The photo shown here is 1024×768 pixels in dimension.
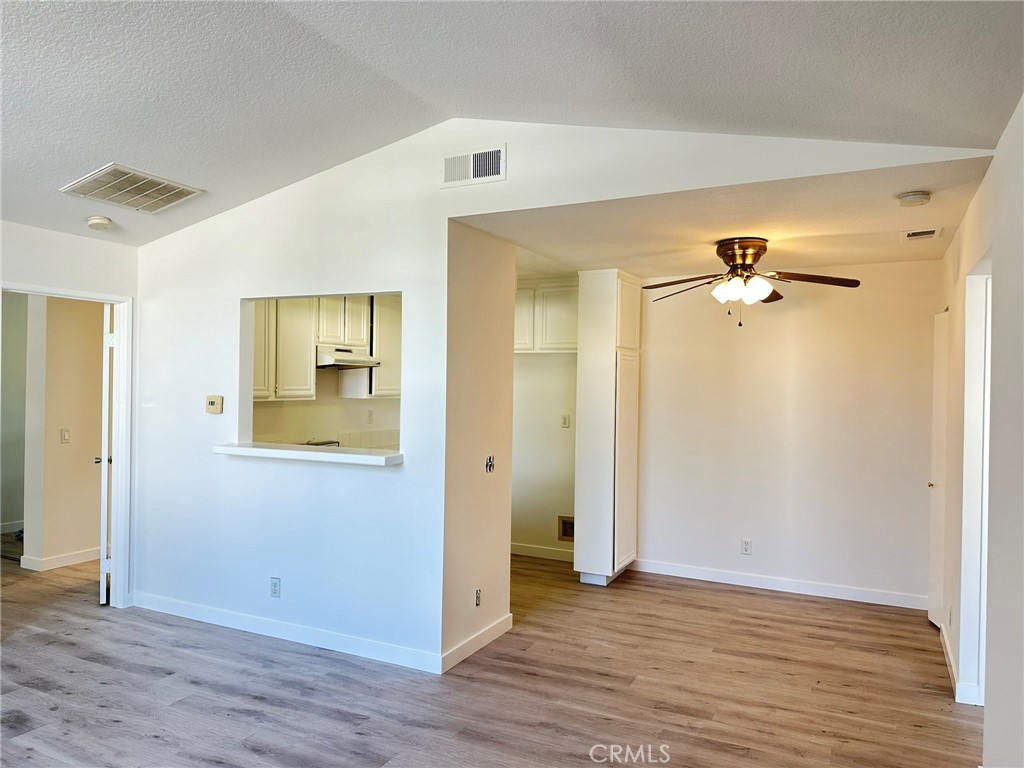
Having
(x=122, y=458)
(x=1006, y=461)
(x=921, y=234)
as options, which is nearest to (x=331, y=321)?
(x=122, y=458)

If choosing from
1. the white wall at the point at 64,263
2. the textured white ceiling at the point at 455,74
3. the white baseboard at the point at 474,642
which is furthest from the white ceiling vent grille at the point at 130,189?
the white baseboard at the point at 474,642

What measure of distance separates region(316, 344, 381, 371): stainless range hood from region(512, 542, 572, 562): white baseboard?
81.9 inches

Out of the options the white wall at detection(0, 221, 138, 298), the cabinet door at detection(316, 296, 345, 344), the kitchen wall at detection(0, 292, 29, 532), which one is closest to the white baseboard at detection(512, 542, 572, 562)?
the cabinet door at detection(316, 296, 345, 344)

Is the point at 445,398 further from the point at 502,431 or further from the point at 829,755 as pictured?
the point at 829,755

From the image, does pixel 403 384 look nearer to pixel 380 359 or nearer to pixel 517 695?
pixel 517 695

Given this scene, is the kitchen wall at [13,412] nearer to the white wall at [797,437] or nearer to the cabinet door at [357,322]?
the cabinet door at [357,322]

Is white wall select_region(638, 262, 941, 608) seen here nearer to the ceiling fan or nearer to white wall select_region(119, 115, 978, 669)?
the ceiling fan

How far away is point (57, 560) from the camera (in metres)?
5.46

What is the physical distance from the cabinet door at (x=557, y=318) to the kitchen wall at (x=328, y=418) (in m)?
1.80

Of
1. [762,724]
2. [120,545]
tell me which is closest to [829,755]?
[762,724]

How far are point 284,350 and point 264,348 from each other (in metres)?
0.20

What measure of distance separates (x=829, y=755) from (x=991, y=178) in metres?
2.31

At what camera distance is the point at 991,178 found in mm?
2512

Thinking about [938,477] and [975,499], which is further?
[938,477]
